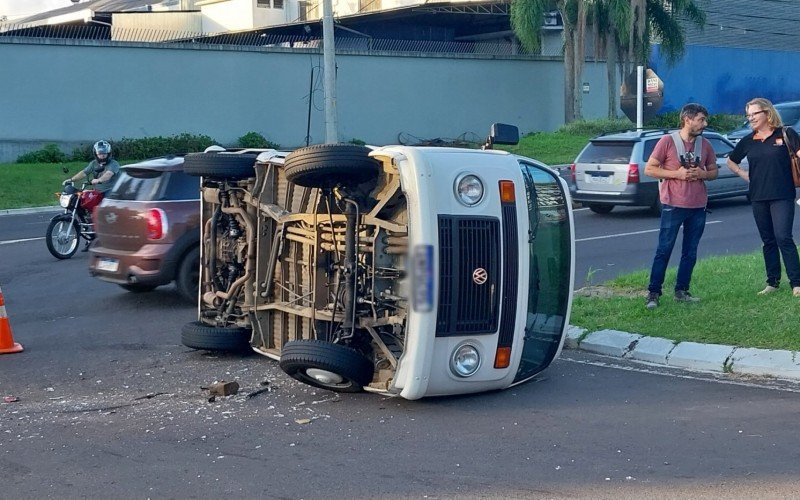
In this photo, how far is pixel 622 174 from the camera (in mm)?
18094

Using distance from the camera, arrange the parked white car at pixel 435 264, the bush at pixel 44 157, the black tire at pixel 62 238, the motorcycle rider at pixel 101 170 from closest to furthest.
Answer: the parked white car at pixel 435 264
the black tire at pixel 62 238
the motorcycle rider at pixel 101 170
the bush at pixel 44 157


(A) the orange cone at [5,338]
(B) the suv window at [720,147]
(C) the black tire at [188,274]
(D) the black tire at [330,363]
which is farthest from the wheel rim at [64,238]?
(B) the suv window at [720,147]

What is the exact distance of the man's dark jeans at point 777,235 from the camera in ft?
30.8

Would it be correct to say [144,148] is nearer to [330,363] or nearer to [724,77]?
[330,363]

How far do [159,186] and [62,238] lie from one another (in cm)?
459

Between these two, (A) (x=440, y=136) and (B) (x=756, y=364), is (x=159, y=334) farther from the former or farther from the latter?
(A) (x=440, y=136)

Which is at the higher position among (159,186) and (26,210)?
(159,186)

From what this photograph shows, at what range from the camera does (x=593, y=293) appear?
10766mm

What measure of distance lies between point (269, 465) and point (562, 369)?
302 cm

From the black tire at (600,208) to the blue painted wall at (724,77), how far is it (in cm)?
2729

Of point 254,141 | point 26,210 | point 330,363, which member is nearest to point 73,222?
point 26,210

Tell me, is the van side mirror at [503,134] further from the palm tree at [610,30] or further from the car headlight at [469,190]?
the palm tree at [610,30]

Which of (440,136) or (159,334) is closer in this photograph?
(159,334)

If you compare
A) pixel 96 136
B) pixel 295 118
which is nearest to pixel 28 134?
pixel 96 136
